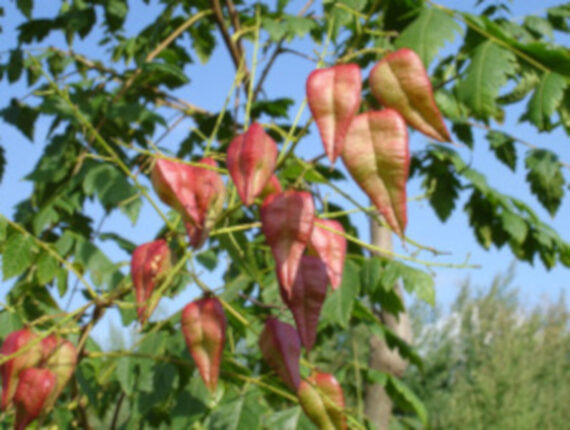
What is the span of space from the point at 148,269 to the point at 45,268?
2.73 feet

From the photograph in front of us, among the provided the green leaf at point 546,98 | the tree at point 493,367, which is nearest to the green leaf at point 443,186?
the green leaf at point 546,98

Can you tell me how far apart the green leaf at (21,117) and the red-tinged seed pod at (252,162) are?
1863 mm

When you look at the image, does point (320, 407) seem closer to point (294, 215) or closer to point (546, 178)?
point (294, 215)

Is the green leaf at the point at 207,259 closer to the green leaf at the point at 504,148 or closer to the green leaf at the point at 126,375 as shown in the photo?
the green leaf at the point at 126,375

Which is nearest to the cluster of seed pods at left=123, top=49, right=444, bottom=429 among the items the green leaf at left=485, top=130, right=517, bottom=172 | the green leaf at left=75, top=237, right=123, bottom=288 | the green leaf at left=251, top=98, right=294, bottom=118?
the green leaf at left=75, top=237, right=123, bottom=288

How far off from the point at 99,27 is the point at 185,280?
1485 mm

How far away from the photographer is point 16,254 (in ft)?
4.67

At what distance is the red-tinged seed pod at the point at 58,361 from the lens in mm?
799

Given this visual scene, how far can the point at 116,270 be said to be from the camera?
1.53m

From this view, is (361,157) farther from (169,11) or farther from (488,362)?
(488,362)

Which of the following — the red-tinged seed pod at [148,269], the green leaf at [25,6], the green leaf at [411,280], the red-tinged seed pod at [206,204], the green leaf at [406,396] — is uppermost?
the green leaf at [25,6]

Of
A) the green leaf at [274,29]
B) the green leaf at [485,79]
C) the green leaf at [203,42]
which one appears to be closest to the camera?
the green leaf at [485,79]

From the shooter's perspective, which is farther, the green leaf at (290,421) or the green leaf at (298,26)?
the green leaf at (298,26)

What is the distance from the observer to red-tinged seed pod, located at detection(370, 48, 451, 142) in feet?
1.93
